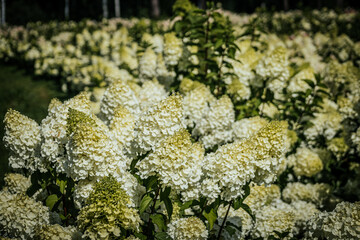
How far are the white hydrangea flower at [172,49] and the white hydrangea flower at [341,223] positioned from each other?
9.49 ft

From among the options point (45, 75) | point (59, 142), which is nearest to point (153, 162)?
point (59, 142)

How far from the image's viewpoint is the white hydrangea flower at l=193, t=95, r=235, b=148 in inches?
130

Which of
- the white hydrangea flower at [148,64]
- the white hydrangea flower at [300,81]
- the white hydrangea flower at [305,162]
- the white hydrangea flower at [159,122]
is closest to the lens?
the white hydrangea flower at [159,122]

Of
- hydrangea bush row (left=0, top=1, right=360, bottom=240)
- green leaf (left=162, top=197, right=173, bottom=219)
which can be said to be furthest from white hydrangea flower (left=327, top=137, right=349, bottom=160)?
green leaf (left=162, top=197, right=173, bottom=219)

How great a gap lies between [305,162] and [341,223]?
1658mm

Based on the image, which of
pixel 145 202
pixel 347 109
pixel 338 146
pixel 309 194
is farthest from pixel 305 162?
pixel 145 202

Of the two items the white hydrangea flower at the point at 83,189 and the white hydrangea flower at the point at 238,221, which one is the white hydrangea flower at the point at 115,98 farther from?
the white hydrangea flower at the point at 238,221

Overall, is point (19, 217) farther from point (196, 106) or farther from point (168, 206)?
point (196, 106)

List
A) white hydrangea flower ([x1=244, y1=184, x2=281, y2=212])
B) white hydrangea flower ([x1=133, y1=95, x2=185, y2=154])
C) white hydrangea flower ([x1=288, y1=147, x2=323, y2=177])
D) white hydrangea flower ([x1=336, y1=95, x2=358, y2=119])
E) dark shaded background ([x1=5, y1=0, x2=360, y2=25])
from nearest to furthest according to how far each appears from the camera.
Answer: white hydrangea flower ([x1=133, y1=95, x2=185, y2=154]) < white hydrangea flower ([x1=244, y1=184, x2=281, y2=212]) < white hydrangea flower ([x1=288, y1=147, x2=323, y2=177]) < white hydrangea flower ([x1=336, y1=95, x2=358, y2=119]) < dark shaded background ([x1=5, y1=0, x2=360, y2=25])

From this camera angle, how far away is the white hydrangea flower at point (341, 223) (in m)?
2.40

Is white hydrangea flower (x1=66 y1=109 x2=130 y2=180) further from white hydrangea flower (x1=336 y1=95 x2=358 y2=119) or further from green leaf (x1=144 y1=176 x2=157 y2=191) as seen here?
white hydrangea flower (x1=336 y1=95 x2=358 y2=119)

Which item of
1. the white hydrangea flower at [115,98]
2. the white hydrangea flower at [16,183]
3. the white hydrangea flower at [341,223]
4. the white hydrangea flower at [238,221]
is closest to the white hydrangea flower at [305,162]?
the white hydrangea flower at [341,223]

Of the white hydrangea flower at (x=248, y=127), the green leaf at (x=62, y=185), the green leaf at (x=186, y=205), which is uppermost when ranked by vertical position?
the white hydrangea flower at (x=248, y=127)

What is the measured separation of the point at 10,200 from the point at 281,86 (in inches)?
143
